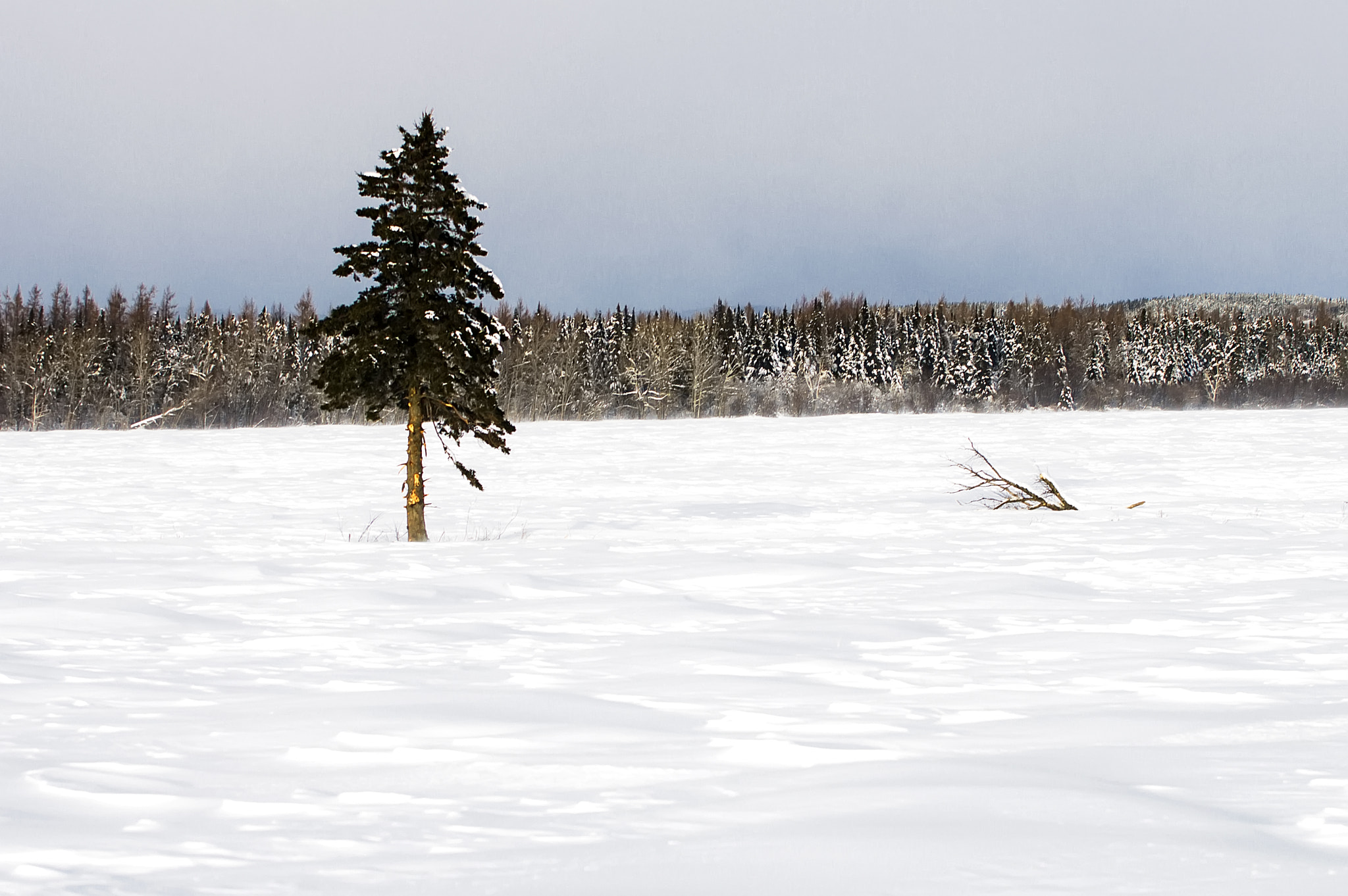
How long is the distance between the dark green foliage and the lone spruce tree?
1 cm

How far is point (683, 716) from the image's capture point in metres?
5.23

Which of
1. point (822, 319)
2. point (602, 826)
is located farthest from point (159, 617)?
point (822, 319)

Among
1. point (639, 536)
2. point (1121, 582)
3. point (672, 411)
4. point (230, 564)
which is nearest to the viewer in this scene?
point (1121, 582)

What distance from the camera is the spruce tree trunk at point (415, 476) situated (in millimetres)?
17500

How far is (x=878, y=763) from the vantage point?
426 cm

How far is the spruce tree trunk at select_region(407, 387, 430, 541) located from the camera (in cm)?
1750

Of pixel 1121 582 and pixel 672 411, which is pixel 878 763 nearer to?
pixel 1121 582

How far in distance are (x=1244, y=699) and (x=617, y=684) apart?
10.4ft

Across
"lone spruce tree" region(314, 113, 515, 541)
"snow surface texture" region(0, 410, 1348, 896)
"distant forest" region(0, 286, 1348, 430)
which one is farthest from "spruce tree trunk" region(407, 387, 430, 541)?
"distant forest" region(0, 286, 1348, 430)

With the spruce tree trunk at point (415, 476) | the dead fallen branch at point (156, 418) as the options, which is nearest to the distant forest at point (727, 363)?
the dead fallen branch at point (156, 418)

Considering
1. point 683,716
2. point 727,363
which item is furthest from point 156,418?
point 683,716

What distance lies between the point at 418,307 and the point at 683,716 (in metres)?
13.1

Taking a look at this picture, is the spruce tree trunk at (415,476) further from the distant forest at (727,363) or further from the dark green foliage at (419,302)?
the distant forest at (727,363)

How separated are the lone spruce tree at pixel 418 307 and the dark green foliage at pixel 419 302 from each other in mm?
15
